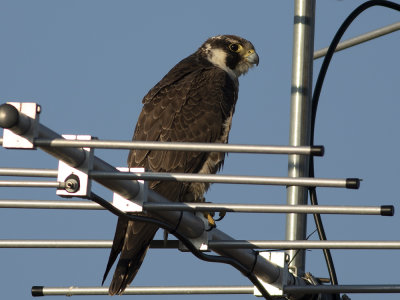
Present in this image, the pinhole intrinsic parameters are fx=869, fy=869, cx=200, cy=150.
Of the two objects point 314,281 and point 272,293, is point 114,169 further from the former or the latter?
point 314,281

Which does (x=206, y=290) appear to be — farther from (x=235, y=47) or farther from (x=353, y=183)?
(x=235, y=47)

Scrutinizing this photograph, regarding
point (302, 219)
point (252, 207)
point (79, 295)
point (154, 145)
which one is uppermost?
point (154, 145)

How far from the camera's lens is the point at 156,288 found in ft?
16.2

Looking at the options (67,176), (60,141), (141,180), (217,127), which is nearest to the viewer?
(60,141)

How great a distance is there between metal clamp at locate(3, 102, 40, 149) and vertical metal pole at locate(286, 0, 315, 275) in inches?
88.2

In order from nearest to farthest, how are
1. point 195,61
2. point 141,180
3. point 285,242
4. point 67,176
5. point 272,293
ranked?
point 67,176, point 141,180, point 285,242, point 272,293, point 195,61

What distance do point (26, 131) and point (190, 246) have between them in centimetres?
139

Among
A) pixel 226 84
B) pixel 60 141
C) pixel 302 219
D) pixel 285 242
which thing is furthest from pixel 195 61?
pixel 60 141

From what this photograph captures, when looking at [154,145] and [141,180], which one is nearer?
[154,145]

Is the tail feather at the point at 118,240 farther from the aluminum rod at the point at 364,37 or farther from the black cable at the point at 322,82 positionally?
the aluminum rod at the point at 364,37

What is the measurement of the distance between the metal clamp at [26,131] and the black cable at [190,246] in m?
0.43

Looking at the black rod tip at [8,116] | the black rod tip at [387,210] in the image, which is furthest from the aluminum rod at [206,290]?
the black rod tip at [8,116]

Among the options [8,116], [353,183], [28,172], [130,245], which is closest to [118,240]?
[130,245]

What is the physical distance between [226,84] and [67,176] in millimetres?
4703
